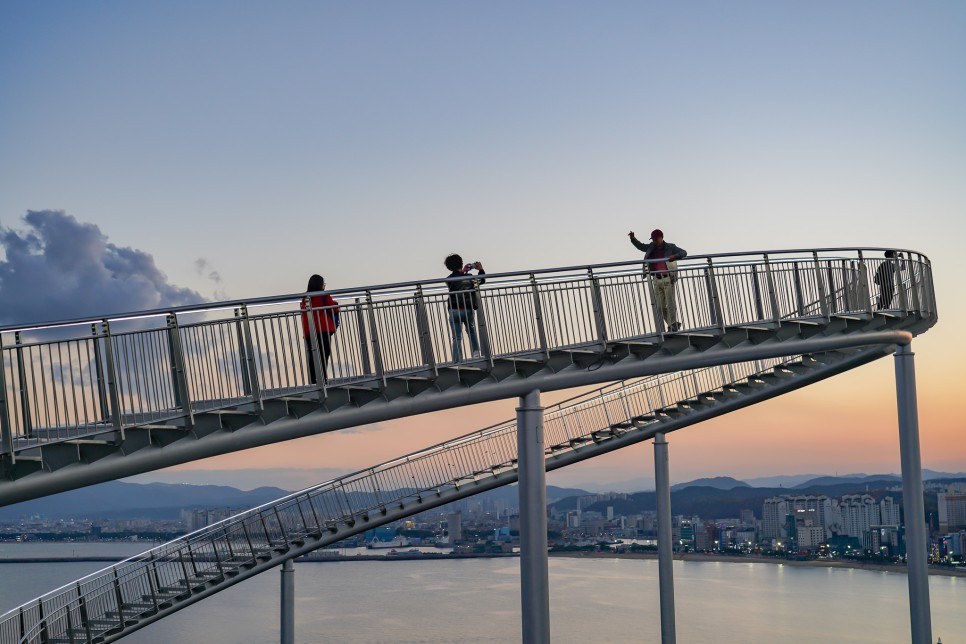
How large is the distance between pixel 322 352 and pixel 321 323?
345 millimetres

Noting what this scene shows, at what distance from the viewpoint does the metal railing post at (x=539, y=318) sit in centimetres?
1410

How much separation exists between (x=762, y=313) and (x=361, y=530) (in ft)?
31.5

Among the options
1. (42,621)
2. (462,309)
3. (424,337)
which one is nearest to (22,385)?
(424,337)

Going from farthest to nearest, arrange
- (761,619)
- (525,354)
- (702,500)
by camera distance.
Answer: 1. (702,500)
2. (761,619)
3. (525,354)

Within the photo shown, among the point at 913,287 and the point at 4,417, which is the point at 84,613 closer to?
the point at 4,417

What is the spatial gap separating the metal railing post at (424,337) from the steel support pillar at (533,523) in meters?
1.85

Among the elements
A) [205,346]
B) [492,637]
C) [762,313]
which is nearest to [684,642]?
[492,637]

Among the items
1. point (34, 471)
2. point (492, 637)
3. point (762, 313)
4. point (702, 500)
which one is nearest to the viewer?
point (34, 471)

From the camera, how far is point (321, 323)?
12070 millimetres

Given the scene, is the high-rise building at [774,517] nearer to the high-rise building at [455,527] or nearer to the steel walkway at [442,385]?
the high-rise building at [455,527]

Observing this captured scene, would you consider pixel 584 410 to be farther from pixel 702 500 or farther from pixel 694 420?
pixel 702 500

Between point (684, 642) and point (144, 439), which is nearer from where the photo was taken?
point (144, 439)

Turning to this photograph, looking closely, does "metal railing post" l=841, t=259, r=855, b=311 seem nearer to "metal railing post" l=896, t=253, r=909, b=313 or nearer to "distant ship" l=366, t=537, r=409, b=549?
"metal railing post" l=896, t=253, r=909, b=313

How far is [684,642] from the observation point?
6291cm
